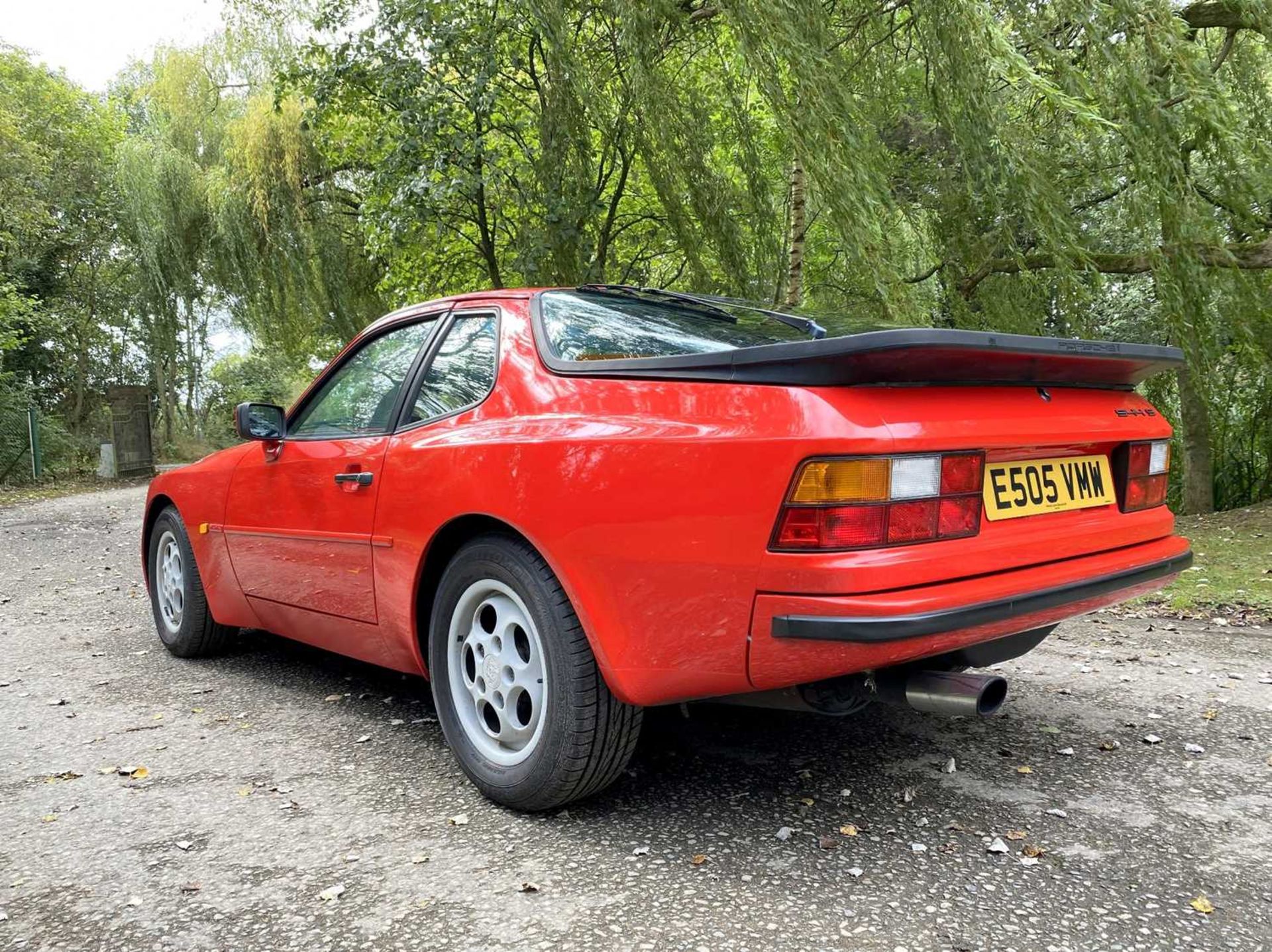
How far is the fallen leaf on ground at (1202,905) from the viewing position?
2.06 m

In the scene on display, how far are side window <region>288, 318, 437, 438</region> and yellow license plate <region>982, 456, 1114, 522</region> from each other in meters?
1.98

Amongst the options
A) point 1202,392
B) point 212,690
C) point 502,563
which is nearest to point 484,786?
point 502,563

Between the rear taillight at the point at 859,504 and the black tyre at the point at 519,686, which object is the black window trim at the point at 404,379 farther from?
the rear taillight at the point at 859,504

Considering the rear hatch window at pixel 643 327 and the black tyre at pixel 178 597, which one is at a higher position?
the rear hatch window at pixel 643 327

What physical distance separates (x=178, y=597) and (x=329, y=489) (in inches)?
70.0

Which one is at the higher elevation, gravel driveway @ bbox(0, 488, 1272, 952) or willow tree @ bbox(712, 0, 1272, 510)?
willow tree @ bbox(712, 0, 1272, 510)

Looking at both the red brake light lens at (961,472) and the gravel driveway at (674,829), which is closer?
the gravel driveway at (674,829)

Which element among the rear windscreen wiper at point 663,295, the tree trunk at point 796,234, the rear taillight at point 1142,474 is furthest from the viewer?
the tree trunk at point 796,234

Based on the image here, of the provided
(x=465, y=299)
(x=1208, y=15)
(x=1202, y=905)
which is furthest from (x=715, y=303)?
(x=1208, y=15)

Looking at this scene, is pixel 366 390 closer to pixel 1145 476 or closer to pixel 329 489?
pixel 329 489

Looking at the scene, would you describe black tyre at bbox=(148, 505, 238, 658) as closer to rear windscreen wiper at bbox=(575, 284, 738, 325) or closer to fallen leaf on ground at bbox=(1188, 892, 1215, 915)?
rear windscreen wiper at bbox=(575, 284, 738, 325)

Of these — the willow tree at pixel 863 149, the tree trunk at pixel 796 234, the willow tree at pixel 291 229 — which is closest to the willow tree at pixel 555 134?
the willow tree at pixel 863 149

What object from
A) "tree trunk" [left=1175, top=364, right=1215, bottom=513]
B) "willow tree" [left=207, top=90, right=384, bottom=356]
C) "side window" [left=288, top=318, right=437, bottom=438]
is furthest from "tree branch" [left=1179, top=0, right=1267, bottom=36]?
"willow tree" [left=207, top=90, right=384, bottom=356]

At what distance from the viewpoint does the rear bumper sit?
208 centimetres
